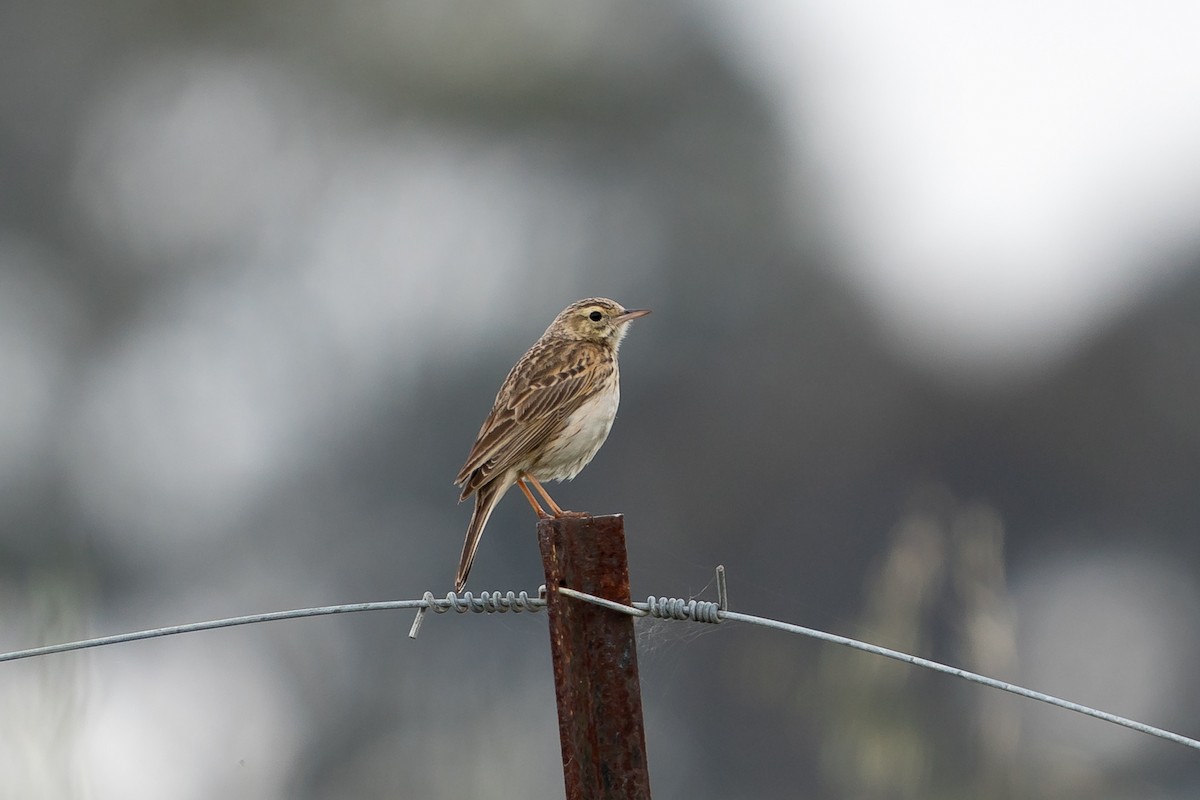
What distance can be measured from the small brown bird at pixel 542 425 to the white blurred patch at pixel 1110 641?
419 cm

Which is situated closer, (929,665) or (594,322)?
(929,665)

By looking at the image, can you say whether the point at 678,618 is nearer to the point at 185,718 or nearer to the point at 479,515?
the point at 479,515

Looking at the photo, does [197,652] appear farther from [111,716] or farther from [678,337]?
[678,337]

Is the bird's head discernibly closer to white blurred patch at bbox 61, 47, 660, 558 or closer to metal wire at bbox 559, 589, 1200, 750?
metal wire at bbox 559, 589, 1200, 750

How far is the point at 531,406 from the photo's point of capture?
258 inches

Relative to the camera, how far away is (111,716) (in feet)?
43.5

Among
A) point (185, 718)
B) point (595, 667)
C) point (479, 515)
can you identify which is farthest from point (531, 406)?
point (185, 718)

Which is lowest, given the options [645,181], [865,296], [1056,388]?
[1056,388]

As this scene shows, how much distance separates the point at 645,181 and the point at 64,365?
8778 millimetres

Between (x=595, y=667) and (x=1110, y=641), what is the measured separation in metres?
9.58

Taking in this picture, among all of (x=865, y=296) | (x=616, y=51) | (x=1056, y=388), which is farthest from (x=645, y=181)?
(x=1056, y=388)

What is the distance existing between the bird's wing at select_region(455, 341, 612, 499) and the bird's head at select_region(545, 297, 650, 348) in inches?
15.2

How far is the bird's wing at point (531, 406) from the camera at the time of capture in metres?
6.39

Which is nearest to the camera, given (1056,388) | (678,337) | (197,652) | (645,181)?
(197,652)
